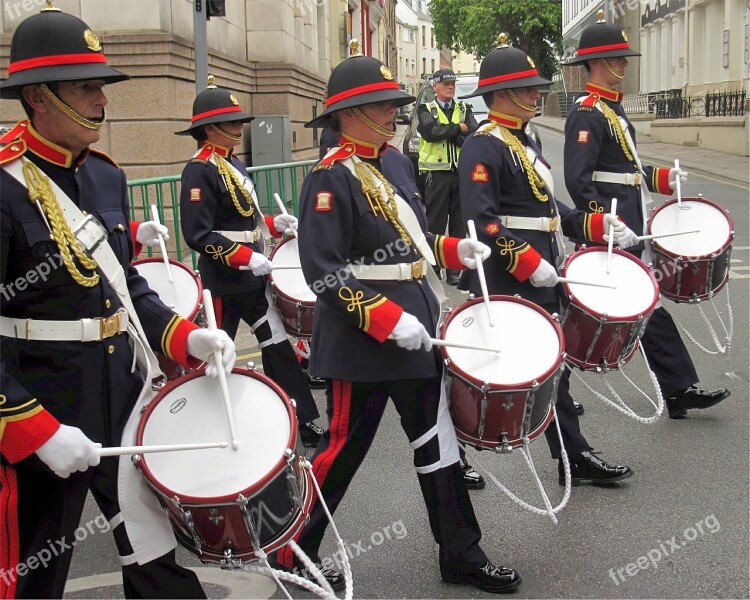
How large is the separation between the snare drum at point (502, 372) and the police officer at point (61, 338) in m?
0.99

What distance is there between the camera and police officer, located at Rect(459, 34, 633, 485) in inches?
175

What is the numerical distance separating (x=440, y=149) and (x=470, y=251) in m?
6.29

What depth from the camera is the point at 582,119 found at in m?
5.34

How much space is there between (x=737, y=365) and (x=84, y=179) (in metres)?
5.16

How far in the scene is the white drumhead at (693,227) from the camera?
17.9 ft

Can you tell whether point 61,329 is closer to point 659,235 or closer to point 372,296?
point 372,296

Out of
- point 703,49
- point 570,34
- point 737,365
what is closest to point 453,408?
point 737,365

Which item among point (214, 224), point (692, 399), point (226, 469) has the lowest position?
point (692, 399)

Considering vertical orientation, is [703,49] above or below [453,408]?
above

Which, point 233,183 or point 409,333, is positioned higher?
point 233,183

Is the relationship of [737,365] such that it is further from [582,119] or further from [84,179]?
[84,179]

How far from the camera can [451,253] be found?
4.10 meters

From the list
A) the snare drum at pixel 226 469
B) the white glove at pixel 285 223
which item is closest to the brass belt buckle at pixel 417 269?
the snare drum at pixel 226 469

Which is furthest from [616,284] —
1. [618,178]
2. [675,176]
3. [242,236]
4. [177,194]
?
[177,194]
